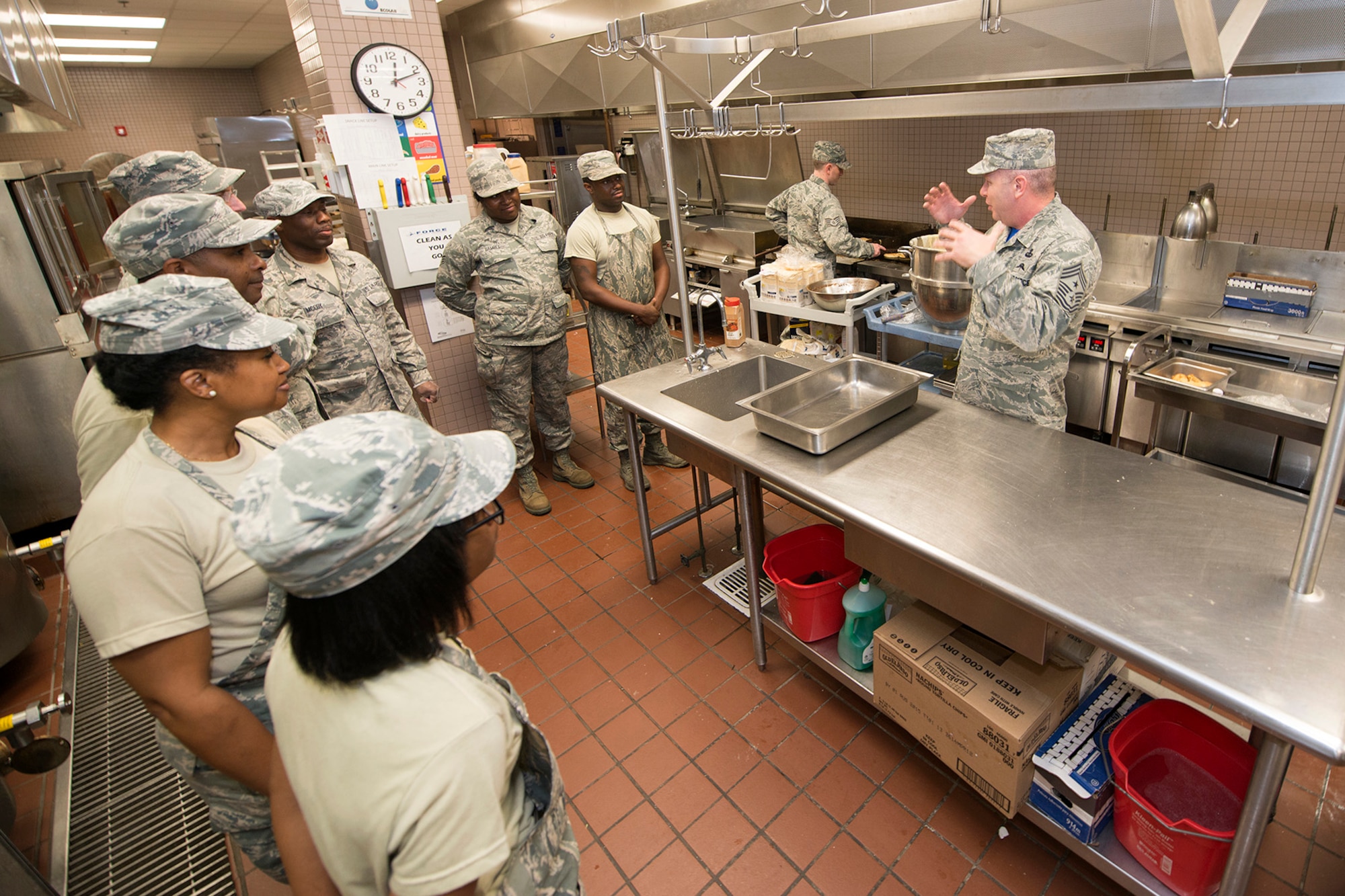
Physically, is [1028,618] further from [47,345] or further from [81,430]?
[47,345]

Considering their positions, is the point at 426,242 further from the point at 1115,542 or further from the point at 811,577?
the point at 1115,542

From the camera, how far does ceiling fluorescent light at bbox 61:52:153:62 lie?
26.0ft

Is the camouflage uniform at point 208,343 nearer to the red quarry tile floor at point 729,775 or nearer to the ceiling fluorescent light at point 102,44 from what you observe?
the red quarry tile floor at point 729,775

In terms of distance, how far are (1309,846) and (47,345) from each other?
5299 millimetres

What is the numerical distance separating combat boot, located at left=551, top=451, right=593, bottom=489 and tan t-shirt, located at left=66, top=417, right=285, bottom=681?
8.43 ft

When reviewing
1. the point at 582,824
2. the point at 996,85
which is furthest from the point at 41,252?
the point at 996,85

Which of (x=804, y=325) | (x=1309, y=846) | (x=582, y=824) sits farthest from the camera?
(x=804, y=325)

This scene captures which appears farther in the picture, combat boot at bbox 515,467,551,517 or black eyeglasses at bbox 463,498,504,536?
combat boot at bbox 515,467,551,517

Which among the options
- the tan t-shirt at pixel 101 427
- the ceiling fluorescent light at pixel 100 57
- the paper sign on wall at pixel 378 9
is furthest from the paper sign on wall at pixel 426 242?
the ceiling fluorescent light at pixel 100 57

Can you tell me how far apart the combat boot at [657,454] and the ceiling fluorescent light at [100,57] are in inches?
352

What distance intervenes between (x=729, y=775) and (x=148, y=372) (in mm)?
1801

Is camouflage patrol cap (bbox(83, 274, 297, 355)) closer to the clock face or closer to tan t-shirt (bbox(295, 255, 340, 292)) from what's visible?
tan t-shirt (bbox(295, 255, 340, 292))

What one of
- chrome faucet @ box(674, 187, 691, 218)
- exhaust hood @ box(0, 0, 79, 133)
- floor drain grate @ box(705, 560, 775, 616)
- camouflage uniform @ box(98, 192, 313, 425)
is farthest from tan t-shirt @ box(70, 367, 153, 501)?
chrome faucet @ box(674, 187, 691, 218)

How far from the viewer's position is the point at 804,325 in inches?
167
